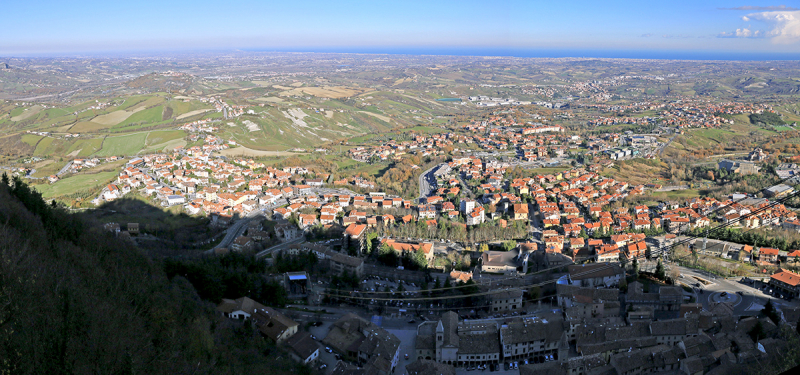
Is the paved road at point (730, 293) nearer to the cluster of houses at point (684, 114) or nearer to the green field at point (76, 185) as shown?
the green field at point (76, 185)

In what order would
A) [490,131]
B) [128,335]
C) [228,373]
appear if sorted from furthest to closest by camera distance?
[490,131], [228,373], [128,335]

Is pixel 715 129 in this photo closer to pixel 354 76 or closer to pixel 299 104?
pixel 299 104

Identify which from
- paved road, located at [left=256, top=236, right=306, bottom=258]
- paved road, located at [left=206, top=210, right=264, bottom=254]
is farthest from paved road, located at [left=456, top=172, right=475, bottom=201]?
paved road, located at [left=206, top=210, right=264, bottom=254]

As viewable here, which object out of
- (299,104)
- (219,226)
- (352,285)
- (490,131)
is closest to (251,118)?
(299,104)

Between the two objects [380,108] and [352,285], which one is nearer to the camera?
[352,285]

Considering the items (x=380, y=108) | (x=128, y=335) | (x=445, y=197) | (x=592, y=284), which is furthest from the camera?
(x=380, y=108)
